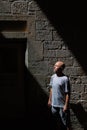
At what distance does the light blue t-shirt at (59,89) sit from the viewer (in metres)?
9.03

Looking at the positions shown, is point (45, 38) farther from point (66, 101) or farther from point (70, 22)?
point (66, 101)

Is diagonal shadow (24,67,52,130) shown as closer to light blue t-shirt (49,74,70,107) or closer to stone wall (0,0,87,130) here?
stone wall (0,0,87,130)

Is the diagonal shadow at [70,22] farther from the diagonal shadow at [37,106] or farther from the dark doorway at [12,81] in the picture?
the diagonal shadow at [37,106]

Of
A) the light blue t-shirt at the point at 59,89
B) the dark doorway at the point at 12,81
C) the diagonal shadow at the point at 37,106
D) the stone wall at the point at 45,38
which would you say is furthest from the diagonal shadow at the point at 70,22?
the light blue t-shirt at the point at 59,89

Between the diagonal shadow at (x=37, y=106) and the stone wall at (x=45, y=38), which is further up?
the stone wall at (x=45, y=38)

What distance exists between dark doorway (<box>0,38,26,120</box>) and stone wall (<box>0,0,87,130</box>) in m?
0.33

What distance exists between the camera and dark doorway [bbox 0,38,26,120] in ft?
34.5

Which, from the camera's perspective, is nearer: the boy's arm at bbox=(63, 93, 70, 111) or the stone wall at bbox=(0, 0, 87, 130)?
the boy's arm at bbox=(63, 93, 70, 111)

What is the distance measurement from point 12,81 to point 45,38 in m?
1.21

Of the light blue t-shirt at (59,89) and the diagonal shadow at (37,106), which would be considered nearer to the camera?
the light blue t-shirt at (59,89)

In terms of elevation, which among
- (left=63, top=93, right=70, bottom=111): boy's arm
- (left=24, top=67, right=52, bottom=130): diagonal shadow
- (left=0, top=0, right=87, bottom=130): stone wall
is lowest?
(left=24, top=67, right=52, bottom=130): diagonal shadow

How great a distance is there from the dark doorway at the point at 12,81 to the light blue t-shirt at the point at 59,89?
158 centimetres

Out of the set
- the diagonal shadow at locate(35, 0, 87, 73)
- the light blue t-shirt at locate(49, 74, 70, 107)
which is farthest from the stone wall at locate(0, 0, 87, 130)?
the light blue t-shirt at locate(49, 74, 70, 107)

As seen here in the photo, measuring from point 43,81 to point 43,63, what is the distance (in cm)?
38
